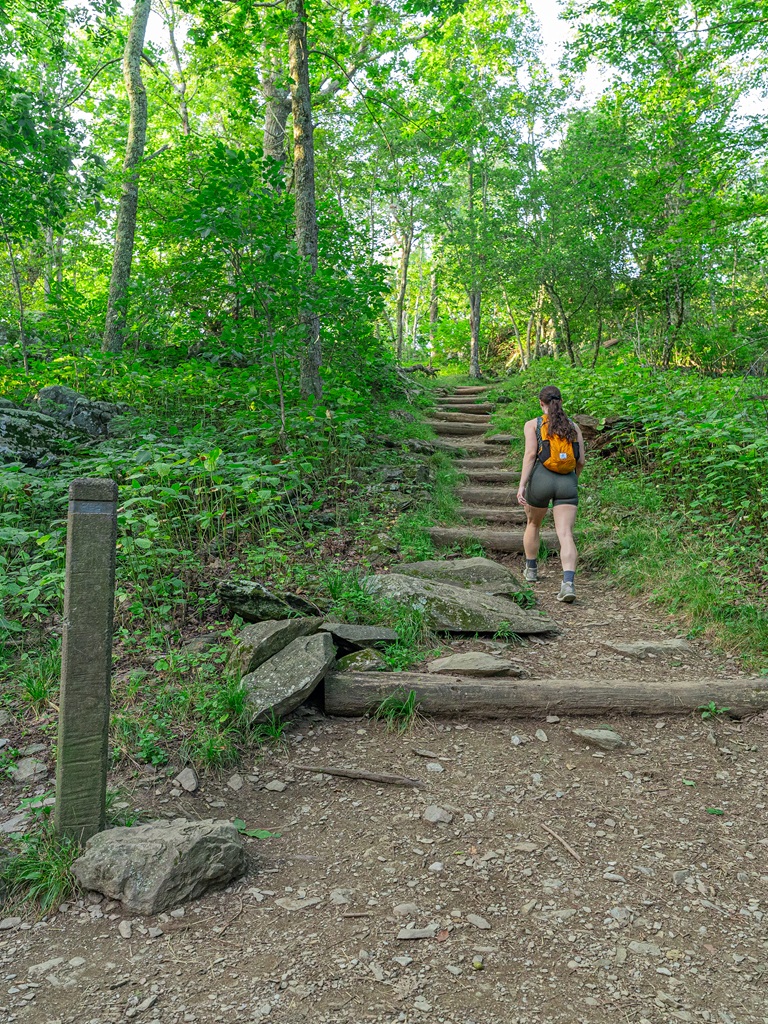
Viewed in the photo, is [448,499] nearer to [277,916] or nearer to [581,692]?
[581,692]

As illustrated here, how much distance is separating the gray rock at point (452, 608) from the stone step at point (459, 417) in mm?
8157

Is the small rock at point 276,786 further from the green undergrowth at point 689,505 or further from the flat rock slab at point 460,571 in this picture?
the green undergrowth at point 689,505

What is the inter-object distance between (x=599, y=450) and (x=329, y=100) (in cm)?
1092

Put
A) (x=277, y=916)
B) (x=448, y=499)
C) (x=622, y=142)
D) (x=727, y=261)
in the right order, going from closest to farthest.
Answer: (x=277, y=916) < (x=448, y=499) < (x=622, y=142) < (x=727, y=261)

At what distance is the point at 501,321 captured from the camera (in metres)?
26.3

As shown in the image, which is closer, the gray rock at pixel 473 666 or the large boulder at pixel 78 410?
the gray rock at pixel 473 666

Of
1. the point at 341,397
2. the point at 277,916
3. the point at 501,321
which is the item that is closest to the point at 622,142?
the point at 341,397

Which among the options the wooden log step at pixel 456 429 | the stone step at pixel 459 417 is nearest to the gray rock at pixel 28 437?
the wooden log step at pixel 456 429

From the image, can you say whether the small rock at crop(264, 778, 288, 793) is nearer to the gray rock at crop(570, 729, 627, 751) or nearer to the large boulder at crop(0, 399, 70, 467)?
the gray rock at crop(570, 729, 627, 751)

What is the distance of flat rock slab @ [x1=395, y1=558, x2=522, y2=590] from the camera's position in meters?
5.29

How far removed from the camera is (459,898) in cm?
234

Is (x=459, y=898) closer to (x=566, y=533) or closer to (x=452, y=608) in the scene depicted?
(x=452, y=608)

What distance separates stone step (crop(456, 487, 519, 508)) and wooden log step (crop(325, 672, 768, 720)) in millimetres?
4511

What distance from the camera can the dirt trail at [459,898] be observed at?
1882 millimetres
